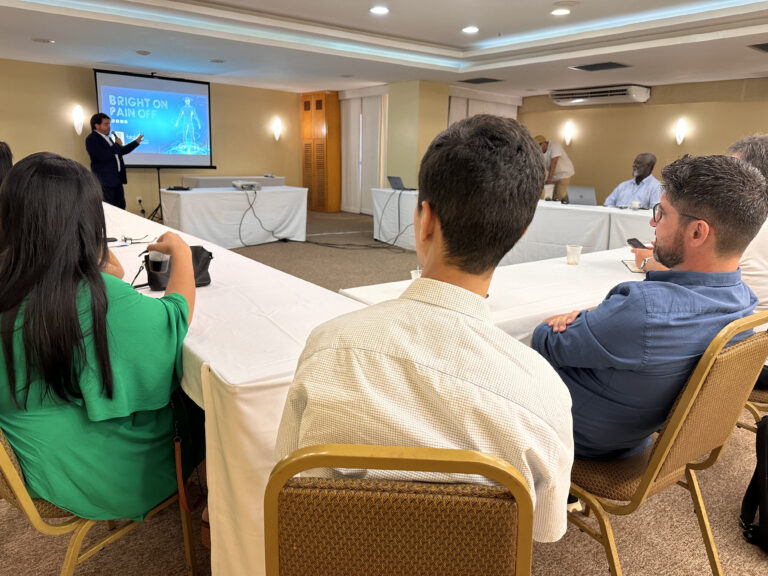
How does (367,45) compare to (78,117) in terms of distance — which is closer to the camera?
(367,45)

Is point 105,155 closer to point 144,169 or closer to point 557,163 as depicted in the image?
point 144,169

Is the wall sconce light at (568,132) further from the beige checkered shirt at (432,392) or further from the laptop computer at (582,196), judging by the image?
the beige checkered shirt at (432,392)

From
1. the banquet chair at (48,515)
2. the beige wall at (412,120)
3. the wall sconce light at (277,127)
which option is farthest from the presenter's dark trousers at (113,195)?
the banquet chair at (48,515)

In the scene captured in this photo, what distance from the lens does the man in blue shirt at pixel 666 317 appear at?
1.12 m

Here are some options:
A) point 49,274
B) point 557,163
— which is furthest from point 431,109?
point 49,274

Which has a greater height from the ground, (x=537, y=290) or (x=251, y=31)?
(x=251, y=31)

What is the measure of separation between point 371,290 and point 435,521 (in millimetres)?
1264

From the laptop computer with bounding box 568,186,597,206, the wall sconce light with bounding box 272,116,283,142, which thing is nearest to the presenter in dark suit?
the wall sconce light with bounding box 272,116,283,142

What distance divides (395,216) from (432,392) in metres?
6.07

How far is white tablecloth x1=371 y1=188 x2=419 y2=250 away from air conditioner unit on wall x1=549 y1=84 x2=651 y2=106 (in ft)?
12.5

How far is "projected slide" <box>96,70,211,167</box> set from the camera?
767 centimetres

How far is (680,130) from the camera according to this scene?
26.3 feet

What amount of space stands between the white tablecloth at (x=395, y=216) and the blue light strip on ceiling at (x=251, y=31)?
1669mm

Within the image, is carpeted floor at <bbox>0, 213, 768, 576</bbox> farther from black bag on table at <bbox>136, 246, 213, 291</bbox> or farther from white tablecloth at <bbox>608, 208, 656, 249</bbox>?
white tablecloth at <bbox>608, 208, 656, 249</bbox>
